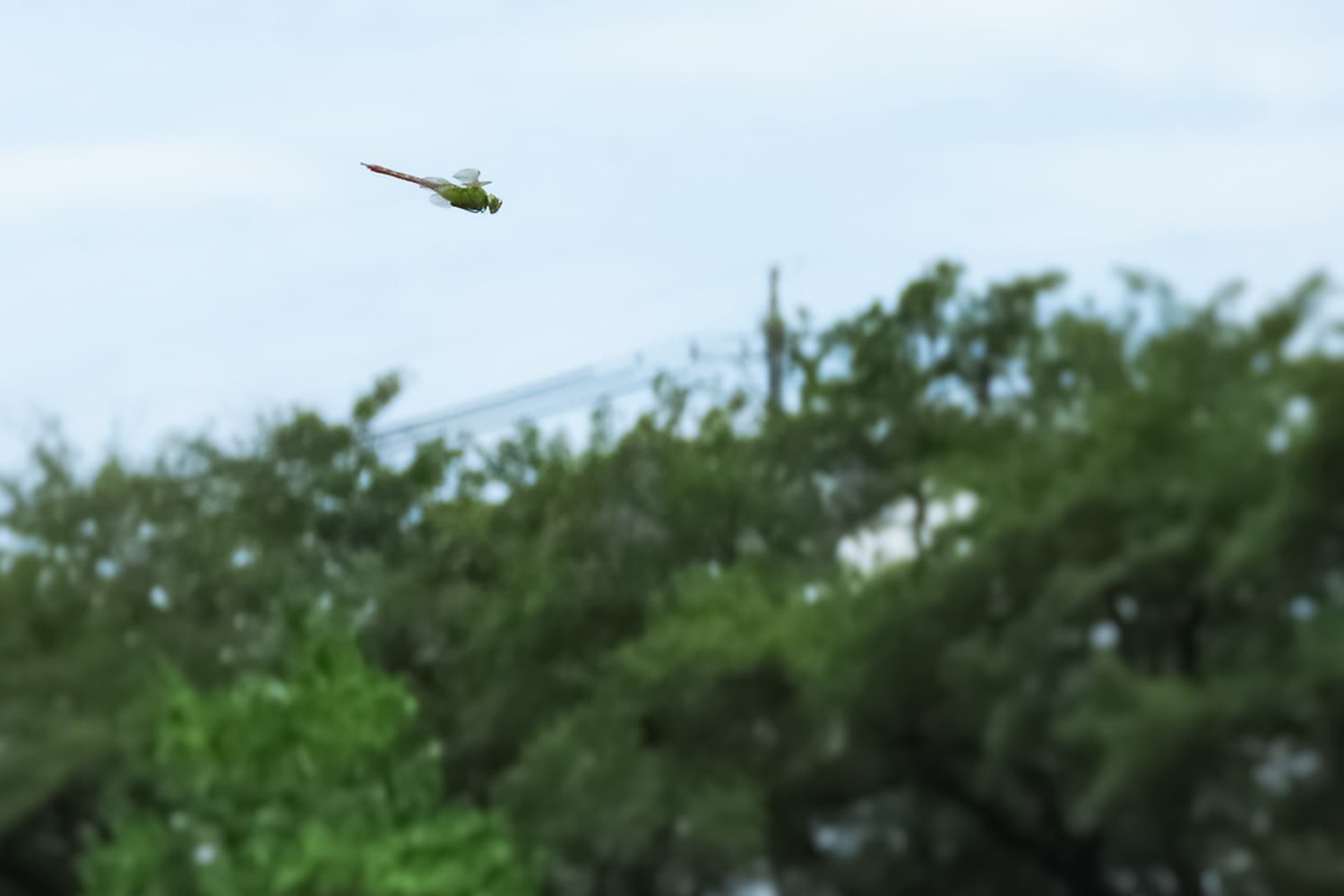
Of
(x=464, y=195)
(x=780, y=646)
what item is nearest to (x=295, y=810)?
(x=780, y=646)

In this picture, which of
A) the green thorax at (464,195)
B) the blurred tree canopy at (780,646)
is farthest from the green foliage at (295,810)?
the green thorax at (464,195)

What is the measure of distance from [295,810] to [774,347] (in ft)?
32.0

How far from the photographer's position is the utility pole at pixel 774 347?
33719mm

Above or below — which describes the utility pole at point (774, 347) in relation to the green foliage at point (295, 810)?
above

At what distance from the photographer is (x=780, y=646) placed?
1182 inches

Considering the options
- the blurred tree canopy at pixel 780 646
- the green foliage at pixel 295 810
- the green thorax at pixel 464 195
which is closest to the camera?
the blurred tree canopy at pixel 780 646

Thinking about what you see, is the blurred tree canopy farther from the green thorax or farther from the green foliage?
the green thorax

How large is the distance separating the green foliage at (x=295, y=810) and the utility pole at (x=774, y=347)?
281 inches

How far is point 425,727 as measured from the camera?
114 feet

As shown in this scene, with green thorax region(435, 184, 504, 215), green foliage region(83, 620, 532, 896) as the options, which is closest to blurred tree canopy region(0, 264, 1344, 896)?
green foliage region(83, 620, 532, 896)

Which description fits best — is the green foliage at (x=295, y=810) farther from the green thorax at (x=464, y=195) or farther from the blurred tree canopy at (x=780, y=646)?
the green thorax at (x=464, y=195)

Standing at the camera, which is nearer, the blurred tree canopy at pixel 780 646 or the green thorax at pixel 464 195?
the blurred tree canopy at pixel 780 646

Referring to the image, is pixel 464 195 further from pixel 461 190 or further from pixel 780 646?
pixel 780 646

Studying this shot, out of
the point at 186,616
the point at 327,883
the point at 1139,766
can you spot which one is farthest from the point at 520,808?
the point at 1139,766
